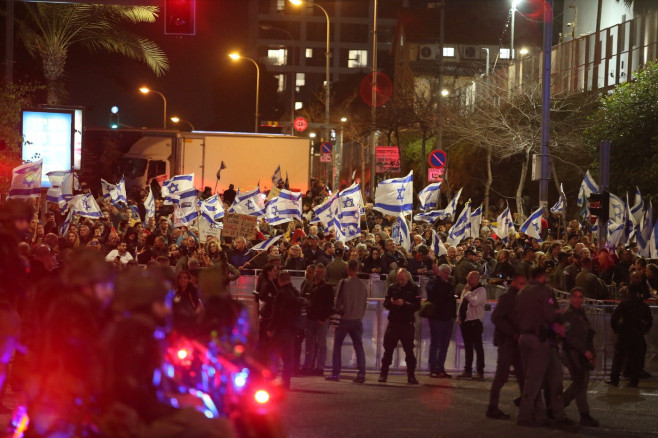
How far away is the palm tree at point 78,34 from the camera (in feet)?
95.6

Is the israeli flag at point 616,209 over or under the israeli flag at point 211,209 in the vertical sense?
over

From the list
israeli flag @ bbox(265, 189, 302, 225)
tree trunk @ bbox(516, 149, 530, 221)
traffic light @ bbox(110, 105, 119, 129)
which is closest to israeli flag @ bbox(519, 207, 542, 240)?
israeli flag @ bbox(265, 189, 302, 225)

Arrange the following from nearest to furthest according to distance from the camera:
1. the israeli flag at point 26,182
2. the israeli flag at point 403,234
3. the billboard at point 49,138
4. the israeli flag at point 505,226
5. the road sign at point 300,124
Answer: the israeli flag at point 26,182 → the israeli flag at point 403,234 → the israeli flag at point 505,226 → the billboard at point 49,138 → the road sign at point 300,124

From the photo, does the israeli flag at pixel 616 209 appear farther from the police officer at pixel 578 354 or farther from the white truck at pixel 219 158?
the white truck at pixel 219 158

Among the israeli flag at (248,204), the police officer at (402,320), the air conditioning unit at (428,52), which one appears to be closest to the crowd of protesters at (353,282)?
the police officer at (402,320)

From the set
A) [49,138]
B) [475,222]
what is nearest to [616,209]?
[475,222]

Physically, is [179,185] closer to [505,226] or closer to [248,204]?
[248,204]

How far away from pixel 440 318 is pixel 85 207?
10818 mm

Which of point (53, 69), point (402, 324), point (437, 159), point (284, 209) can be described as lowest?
point (402, 324)

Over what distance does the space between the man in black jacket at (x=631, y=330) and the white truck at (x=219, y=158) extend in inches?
870

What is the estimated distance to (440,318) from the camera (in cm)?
1412

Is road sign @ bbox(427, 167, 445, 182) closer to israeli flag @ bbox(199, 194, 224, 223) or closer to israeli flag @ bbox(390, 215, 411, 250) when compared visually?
israeli flag @ bbox(199, 194, 224, 223)

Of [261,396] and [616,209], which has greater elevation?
[616,209]

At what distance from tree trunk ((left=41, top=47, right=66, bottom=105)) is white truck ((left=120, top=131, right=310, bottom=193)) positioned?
440cm
